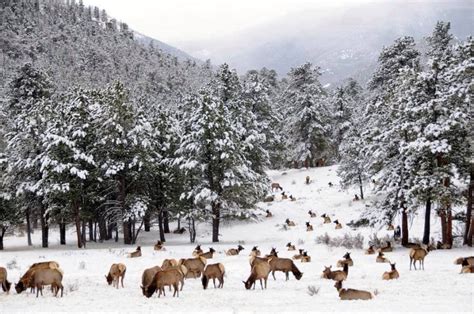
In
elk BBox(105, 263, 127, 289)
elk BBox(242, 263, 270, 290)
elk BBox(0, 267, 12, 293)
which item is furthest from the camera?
elk BBox(105, 263, 127, 289)

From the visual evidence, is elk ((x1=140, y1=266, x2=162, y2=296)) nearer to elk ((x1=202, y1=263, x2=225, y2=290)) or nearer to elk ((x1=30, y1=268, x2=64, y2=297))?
elk ((x1=202, y1=263, x2=225, y2=290))

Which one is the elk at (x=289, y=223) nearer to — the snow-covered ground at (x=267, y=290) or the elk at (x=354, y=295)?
the snow-covered ground at (x=267, y=290)

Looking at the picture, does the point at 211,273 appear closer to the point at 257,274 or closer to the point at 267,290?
the point at 257,274

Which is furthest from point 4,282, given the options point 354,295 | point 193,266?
point 354,295

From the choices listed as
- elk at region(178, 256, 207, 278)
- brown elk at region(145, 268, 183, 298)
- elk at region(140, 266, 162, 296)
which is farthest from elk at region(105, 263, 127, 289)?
elk at region(178, 256, 207, 278)

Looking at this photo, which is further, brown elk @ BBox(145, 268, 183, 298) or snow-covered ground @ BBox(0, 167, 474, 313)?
brown elk @ BBox(145, 268, 183, 298)

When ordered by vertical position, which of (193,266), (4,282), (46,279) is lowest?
(193,266)

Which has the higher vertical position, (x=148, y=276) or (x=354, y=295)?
(x=148, y=276)

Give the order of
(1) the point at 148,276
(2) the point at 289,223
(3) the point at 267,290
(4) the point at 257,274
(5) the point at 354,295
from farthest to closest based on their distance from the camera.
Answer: (2) the point at 289,223
(4) the point at 257,274
(3) the point at 267,290
(1) the point at 148,276
(5) the point at 354,295

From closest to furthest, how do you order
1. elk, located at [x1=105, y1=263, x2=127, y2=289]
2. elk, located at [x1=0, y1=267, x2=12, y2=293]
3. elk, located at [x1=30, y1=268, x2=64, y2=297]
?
elk, located at [x1=30, y1=268, x2=64, y2=297] < elk, located at [x1=0, y1=267, x2=12, y2=293] < elk, located at [x1=105, y1=263, x2=127, y2=289]

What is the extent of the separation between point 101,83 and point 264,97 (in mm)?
86022

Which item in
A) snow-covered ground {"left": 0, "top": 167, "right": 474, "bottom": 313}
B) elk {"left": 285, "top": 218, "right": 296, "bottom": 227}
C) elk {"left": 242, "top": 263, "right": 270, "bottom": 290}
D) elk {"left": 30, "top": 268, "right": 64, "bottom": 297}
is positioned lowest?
elk {"left": 285, "top": 218, "right": 296, "bottom": 227}

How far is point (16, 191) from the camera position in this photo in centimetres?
3078

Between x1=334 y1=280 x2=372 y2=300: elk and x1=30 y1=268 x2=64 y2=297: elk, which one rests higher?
x1=30 y1=268 x2=64 y2=297: elk
